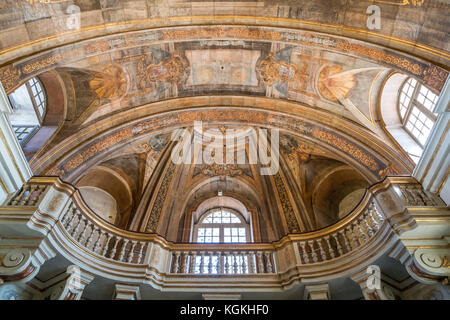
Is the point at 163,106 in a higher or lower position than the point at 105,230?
higher

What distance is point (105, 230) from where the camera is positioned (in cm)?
825

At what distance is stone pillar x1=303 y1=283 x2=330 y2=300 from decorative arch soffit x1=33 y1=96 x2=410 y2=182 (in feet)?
11.6

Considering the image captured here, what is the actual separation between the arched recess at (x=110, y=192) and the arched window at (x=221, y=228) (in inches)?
114

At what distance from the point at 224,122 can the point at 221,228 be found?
4.29 meters

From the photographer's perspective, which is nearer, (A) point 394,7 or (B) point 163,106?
(A) point 394,7

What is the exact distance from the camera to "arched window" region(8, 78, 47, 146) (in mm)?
9891

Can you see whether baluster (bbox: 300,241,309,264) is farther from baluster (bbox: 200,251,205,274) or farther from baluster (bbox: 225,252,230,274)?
baluster (bbox: 200,251,205,274)

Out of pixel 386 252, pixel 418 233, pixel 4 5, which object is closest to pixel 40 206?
pixel 4 5

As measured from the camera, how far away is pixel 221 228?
1176 centimetres

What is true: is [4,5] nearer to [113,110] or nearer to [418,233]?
[113,110]

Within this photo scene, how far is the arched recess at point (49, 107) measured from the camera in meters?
9.44

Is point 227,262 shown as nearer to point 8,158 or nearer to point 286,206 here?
point 286,206

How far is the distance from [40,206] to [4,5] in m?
4.61

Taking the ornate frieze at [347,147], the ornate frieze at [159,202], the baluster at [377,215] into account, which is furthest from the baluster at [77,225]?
the ornate frieze at [347,147]
